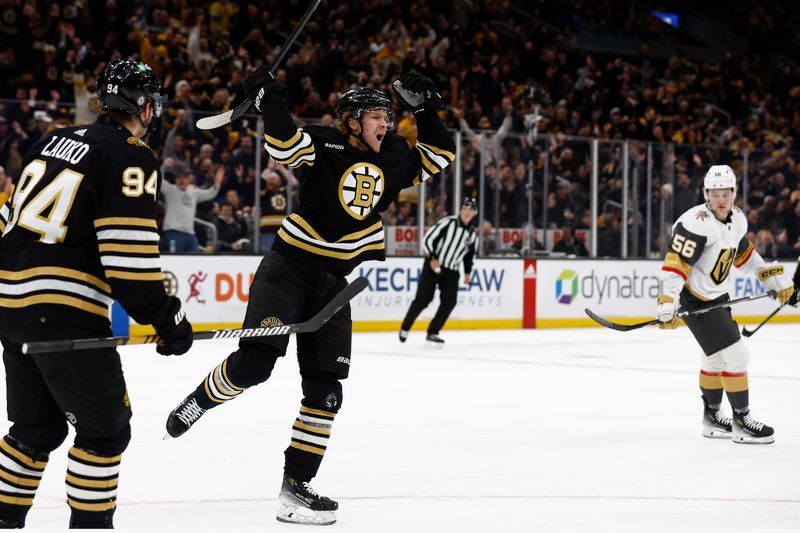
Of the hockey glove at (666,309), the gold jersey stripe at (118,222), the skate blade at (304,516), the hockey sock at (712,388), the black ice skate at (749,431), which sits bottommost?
the black ice skate at (749,431)

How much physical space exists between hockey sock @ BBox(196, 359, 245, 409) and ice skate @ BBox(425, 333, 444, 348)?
7.42 metres

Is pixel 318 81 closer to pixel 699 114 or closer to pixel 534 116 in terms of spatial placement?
pixel 534 116

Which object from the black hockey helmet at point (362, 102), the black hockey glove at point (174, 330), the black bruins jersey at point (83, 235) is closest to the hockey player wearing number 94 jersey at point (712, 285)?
the black hockey helmet at point (362, 102)

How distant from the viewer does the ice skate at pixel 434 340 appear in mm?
11591

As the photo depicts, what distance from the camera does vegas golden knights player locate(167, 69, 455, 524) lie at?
4.10m

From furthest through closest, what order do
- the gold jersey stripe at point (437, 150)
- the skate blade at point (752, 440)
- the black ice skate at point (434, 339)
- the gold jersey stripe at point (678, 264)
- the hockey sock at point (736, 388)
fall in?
1. the black ice skate at point (434, 339)
2. the gold jersey stripe at point (678, 264)
3. the hockey sock at point (736, 388)
4. the skate blade at point (752, 440)
5. the gold jersey stripe at point (437, 150)

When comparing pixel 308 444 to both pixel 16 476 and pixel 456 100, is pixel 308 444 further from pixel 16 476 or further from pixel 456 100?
pixel 456 100

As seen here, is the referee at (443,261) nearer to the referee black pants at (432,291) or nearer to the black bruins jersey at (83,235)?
the referee black pants at (432,291)

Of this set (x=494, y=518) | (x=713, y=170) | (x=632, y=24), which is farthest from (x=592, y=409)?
(x=632, y=24)

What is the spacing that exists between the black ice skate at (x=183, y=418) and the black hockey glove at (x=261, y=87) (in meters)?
1.04

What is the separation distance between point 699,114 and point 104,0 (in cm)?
981

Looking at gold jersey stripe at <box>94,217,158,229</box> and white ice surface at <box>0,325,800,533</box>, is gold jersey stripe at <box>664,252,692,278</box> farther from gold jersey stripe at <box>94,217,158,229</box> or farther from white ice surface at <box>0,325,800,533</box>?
gold jersey stripe at <box>94,217,158,229</box>

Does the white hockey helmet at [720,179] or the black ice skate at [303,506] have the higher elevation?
the white hockey helmet at [720,179]

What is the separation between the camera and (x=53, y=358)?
9.70 ft
